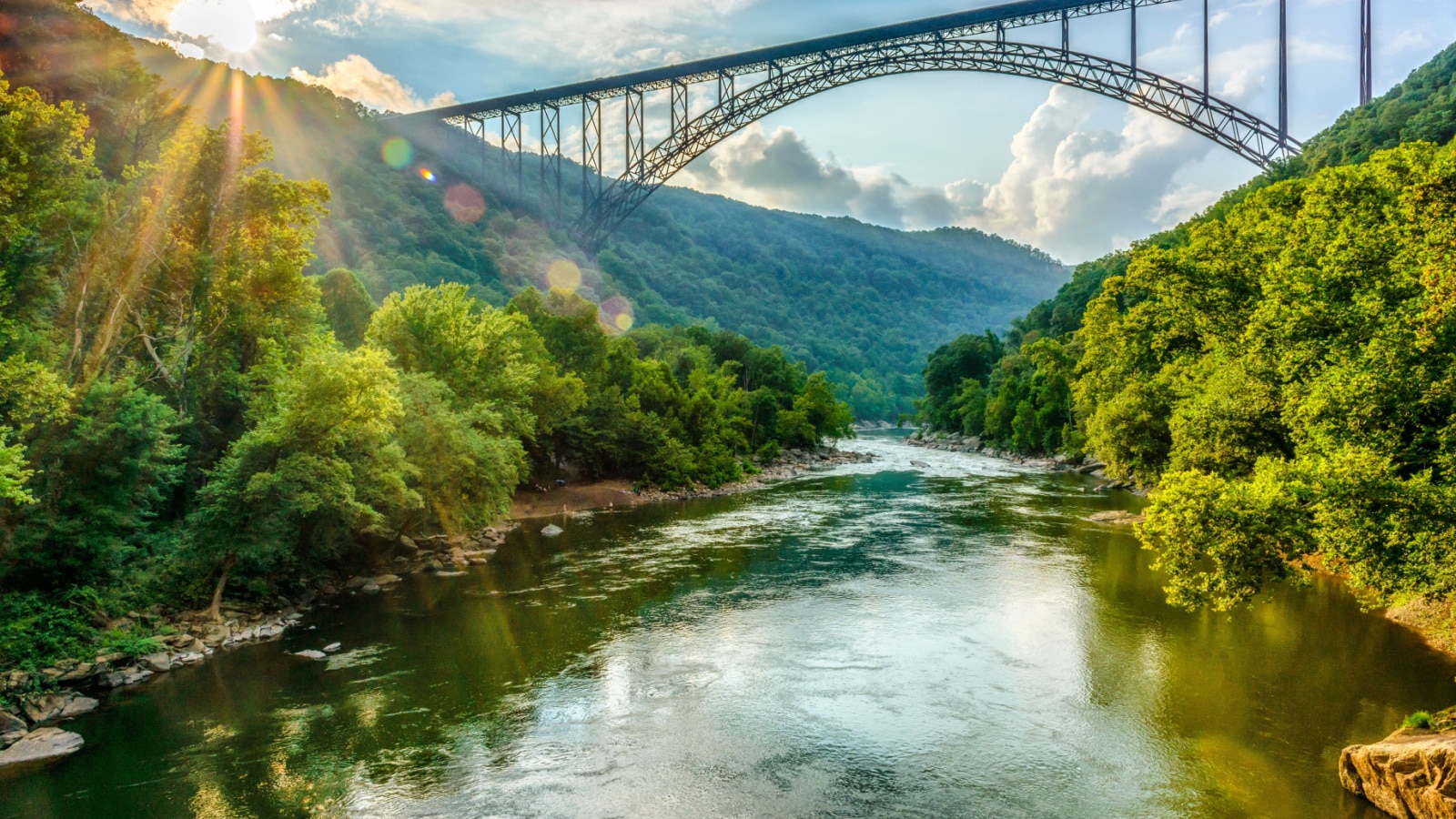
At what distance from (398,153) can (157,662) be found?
76536mm

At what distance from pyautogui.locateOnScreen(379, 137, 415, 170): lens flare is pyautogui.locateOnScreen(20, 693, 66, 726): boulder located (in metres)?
75.1

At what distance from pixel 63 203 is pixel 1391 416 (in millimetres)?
23681

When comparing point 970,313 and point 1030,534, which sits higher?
point 970,313

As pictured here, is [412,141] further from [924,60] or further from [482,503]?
[482,503]

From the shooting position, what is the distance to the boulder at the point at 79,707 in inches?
537

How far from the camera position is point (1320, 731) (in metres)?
12.3

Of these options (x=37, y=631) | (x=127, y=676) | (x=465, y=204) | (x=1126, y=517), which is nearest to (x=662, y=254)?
(x=465, y=204)

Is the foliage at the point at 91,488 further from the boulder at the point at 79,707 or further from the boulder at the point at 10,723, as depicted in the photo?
the boulder at the point at 10,723

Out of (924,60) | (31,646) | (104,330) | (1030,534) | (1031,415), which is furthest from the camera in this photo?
(1031,415)

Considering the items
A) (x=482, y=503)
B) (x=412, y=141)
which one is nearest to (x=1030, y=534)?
(x=482, y=503)

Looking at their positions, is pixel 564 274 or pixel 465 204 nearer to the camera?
pixel 564 274

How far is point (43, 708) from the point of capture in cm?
1355

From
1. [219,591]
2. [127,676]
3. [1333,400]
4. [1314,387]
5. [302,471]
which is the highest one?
[1314,387]

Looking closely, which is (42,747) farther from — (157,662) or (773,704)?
(773,704)
